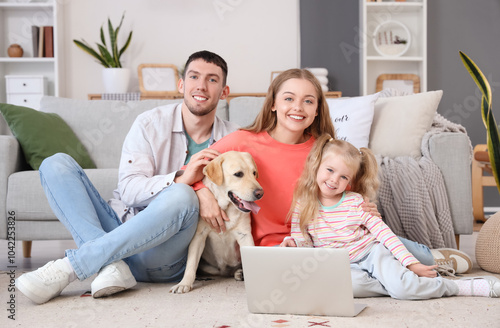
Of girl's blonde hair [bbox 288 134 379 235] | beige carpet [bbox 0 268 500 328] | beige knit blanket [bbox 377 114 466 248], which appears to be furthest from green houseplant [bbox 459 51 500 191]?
beige knit blanket [bbox 377 114 466 248]

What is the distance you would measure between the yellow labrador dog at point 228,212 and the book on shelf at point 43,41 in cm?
327

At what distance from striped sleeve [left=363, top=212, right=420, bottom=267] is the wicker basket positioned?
2.02 feet

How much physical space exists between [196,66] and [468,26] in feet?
11.8

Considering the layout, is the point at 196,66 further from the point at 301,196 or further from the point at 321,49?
the point at 321,49

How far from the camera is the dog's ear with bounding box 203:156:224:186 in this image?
1761 mm

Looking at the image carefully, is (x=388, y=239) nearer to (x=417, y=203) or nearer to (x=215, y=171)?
(x=215, y=171)

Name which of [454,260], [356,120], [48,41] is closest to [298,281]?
[454,260]

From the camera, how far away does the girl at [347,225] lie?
5.65 feet

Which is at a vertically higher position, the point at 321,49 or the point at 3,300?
the point at 321,49

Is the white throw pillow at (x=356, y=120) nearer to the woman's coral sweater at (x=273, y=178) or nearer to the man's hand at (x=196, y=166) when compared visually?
the woman's coral sweater at (x=273, y=178)

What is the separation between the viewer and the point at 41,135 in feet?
9.07

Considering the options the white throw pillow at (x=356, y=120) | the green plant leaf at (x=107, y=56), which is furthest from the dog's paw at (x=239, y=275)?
the green plant leaf at (x=107, y=56)

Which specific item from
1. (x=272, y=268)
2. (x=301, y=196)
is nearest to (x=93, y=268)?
(x=272, y=268)

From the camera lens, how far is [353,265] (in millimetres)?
1814
